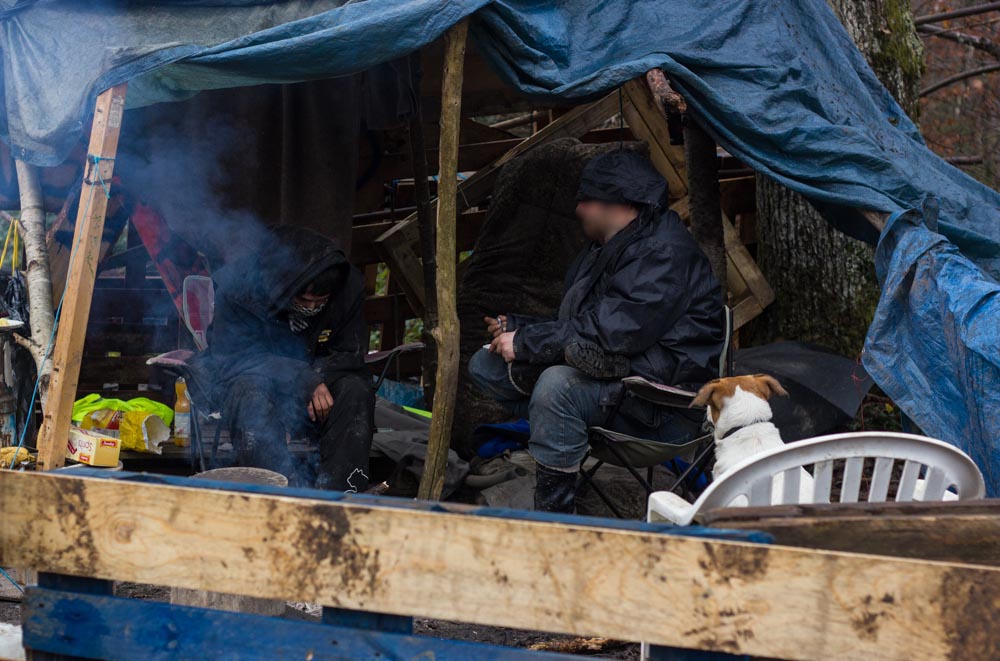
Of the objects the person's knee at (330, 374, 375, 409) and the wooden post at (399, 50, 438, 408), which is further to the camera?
the wooden post at (399, 50, 438, 408)

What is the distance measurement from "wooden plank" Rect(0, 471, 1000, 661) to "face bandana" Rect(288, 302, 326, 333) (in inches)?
97.4

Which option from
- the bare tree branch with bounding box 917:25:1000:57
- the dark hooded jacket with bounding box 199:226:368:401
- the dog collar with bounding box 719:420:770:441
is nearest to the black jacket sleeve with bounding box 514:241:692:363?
the dog collar with bounding box 719:420:770:441

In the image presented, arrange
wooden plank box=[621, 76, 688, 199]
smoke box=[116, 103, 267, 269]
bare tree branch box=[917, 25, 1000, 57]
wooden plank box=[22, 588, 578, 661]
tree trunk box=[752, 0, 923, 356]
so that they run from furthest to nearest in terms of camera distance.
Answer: bare tree branch box=[917, 25, 1000, 57], wooden plank box=[621, 76, 688, 199], tree trunk box=[752, 0, 923, 356], smoke box=[116, 103, 267, 269], wooden plank box=[22, 588, 578, 661]

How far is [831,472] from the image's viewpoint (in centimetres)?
265


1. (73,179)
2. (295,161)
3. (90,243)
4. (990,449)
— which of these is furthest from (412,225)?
(990,449)

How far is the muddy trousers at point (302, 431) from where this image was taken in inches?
178

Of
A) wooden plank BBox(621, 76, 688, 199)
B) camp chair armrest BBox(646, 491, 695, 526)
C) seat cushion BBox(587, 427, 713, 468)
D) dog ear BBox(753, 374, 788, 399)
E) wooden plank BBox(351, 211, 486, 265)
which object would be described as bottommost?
seat cushion BBox(587, 427, 713, 468)

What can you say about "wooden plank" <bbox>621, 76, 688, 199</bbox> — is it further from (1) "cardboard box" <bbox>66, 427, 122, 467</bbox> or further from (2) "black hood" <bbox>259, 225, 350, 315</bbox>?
(1) "cardboard box" <bbox>66, 427, 122, 467</bbox>

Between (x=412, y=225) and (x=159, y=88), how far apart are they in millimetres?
2691

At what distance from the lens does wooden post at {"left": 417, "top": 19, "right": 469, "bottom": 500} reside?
4.05 meters

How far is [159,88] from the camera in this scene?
381 cm

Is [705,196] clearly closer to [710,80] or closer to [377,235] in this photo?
[710,80]

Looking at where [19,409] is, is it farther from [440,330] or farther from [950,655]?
[950,655]

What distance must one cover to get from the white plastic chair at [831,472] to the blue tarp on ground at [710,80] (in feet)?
3.38
